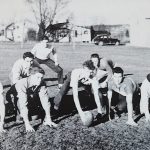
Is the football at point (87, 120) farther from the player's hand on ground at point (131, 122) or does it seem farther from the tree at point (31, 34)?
the tree at point (31, 34)

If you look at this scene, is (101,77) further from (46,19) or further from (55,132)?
(46,19)

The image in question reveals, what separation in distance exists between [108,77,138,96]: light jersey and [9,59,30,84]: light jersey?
7.22ft

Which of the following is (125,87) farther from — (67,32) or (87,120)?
(67,32)

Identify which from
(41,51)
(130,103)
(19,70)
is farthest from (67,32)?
(130,103)

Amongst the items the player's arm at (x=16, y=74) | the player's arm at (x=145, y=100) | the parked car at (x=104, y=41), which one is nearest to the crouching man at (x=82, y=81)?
the player's arm at (x=145, y=100)

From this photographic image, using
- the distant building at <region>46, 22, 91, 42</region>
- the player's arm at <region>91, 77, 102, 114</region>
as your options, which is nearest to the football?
the player's arm at <region>91, 77, 102, 114</region>

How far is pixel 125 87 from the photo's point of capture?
8.14 metres

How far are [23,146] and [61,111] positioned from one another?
9.61 ft

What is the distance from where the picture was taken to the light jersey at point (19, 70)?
836 cm

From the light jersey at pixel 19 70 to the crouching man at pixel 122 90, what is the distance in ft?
7.20

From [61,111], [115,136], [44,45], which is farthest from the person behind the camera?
[44,45]

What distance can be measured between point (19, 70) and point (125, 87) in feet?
8.88

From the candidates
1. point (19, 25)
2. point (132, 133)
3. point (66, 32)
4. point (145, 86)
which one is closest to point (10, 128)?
point (132, 133)

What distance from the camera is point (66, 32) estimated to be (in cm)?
6788
